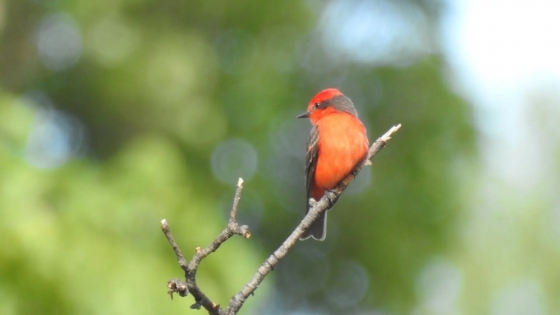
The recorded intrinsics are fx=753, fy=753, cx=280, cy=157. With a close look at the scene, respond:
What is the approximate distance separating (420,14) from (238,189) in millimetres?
8136

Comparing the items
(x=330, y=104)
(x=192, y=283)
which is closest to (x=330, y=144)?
(x=330, y=104)

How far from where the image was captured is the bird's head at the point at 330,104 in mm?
5262

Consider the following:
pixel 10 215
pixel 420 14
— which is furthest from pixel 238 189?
pixel 420 14

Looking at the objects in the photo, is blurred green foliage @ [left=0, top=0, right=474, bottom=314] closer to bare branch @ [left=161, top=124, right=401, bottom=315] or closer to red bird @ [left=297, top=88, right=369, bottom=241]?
red bird @ [left=297, top=88, right=369, bottom=241]

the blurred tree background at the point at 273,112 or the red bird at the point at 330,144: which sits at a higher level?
the blurred tree background at the point at 273,112

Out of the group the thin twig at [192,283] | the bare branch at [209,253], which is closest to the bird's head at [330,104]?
the bare branch at [209,253]

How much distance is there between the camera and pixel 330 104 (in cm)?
534

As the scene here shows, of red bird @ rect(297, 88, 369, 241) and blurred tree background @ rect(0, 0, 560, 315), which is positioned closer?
red bird @ rect(297, 88, 369, 241)

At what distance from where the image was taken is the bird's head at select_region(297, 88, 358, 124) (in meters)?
5.26

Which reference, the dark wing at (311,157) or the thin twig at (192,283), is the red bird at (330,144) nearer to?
the dark wing at (311,157)

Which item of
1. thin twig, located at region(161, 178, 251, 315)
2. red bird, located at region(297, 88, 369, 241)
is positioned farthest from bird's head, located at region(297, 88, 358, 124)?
thin twig, located at region(161, 178, 251, 315)

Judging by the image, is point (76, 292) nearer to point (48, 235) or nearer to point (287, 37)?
point (48, 235)

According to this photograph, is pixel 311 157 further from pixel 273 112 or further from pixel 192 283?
pixel 273 112

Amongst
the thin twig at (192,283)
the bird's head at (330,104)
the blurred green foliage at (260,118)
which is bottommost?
the thin twig at (192,283)
